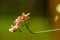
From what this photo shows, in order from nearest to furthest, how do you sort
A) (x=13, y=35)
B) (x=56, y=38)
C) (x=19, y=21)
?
(x=19, y=21) < (x=56, y=38) < (x=13, y=35)

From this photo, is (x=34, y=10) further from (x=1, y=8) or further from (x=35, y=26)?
(x=1, y=8)

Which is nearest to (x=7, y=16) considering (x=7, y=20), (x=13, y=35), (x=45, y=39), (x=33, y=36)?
(x=7, y=20)

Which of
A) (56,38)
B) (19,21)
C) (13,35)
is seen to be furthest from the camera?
(13,35)

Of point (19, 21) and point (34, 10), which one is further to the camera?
point (34, 10)

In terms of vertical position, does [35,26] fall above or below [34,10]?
below
